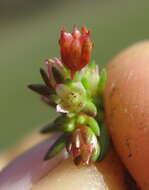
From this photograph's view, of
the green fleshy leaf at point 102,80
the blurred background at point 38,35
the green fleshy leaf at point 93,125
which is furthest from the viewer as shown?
the blurred background at point 38,35

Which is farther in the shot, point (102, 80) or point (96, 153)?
point (102, 80)

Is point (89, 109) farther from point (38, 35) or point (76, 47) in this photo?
point (38, 35)

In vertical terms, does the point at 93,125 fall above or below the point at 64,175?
above

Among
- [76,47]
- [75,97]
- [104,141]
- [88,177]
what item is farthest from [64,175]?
[76,47]

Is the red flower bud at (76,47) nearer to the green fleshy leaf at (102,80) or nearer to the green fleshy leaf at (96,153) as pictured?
the green fleshy leaf at (102,80)

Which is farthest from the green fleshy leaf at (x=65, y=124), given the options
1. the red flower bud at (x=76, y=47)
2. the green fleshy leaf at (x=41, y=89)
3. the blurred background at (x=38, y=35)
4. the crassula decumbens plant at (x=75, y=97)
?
the blurred background at (x=38, y=35)

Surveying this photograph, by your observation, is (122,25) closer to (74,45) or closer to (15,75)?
(15,75)

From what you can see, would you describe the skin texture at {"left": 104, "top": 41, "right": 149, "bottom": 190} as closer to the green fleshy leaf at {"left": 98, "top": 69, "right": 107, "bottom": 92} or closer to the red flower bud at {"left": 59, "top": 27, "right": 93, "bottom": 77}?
the green fleshy leaf at {"left": 98, "top": 69, "right": 107, "bottom": 92}
